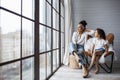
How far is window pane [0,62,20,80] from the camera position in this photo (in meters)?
1.80

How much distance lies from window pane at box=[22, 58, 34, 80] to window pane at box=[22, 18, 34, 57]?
0.33 ft

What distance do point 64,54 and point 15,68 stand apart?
13.2 ft

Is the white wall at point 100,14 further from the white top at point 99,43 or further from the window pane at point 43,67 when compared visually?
the window pane at point 43,67

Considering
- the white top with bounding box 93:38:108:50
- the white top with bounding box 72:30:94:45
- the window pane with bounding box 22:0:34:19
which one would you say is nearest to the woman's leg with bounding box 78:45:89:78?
the white top with bounding box 72:30:94:45

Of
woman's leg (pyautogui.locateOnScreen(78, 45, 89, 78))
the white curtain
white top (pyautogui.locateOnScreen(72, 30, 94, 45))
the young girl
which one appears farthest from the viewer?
the white curtain

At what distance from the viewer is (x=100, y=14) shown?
6508 millimetres

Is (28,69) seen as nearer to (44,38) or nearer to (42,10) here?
(44,38)

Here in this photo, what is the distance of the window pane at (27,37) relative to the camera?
7.97 feet

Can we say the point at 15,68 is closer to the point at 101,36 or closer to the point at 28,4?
the point at 28,4

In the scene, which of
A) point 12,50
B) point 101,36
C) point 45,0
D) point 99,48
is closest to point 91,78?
point 99,48

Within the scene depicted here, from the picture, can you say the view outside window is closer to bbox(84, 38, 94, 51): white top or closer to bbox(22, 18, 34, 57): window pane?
bbox(22, 18, 34, 57): window pane

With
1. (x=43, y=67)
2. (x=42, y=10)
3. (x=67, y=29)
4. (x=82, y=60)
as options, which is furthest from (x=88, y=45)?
(x=42, y=10)

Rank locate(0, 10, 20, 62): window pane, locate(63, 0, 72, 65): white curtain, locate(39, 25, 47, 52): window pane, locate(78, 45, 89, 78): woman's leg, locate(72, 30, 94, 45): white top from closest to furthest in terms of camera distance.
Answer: locate(0, 10, 20, 62): window pane → locate(39, 25, 47, 52): window pane → locate(78, 45, 89, 78): woman's leg → locate(72, 30, 94, 45): white top → locate(63, 0, 72, 65): white curtain

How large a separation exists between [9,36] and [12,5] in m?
0.33
